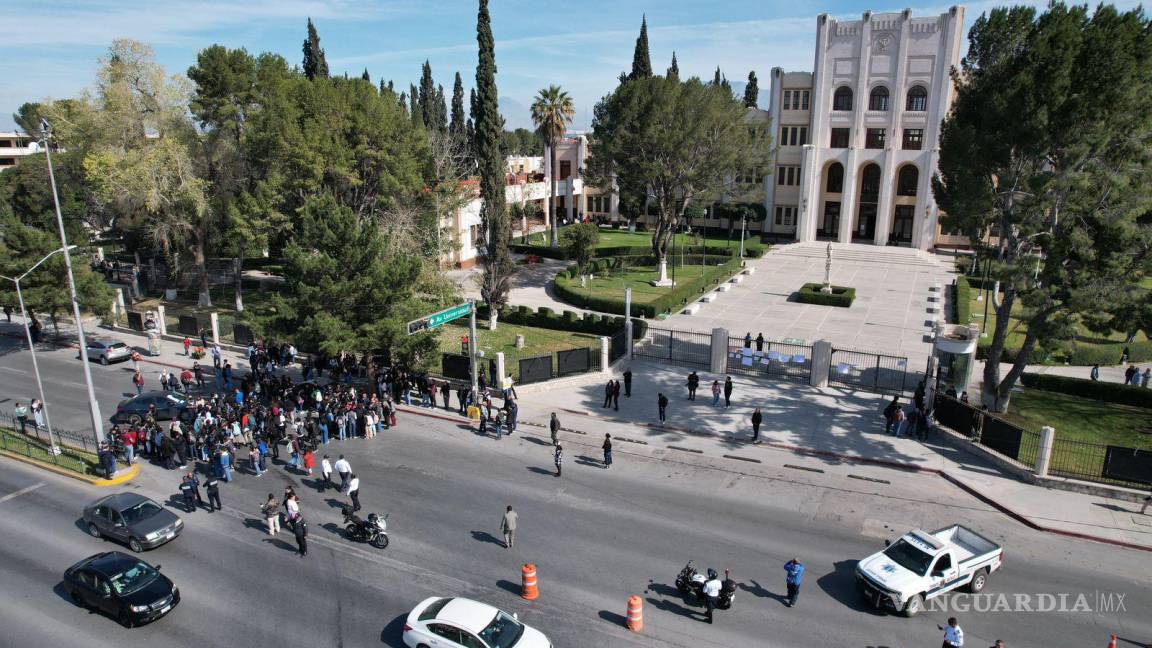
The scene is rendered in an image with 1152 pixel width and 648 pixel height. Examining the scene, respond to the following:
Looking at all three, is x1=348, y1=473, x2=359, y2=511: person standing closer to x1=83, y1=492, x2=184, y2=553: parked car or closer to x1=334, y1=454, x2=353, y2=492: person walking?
x1=334, y1=454, x2=353, y2=492: person walking

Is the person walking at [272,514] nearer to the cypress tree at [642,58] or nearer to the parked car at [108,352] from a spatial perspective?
the parked car at [108,352]

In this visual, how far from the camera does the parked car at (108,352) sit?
110 feet

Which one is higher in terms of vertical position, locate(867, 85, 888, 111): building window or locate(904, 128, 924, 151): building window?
locate(867, 85, 888, 111): building window

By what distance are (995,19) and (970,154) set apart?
4.89 metres

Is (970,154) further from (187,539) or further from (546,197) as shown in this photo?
(546,197)

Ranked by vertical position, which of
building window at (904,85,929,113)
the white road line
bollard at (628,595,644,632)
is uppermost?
building window at (904,85,929,113)

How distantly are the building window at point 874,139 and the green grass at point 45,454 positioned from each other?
206 feet

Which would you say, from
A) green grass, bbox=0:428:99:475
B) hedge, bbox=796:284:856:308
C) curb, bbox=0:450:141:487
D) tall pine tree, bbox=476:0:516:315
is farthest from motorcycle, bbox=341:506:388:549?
hedge, bbox=796:284:856:308

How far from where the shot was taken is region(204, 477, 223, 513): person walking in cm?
1897

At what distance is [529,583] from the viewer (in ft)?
49.9

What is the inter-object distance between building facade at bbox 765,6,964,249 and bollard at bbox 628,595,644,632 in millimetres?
56661

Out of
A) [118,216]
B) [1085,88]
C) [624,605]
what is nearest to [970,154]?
[1085,88]

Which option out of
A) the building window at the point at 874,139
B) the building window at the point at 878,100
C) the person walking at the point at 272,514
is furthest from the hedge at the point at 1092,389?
the building window at the point at 878,100

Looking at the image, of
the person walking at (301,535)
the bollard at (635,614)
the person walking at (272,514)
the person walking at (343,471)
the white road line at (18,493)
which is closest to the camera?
the bollard at (635,614)
